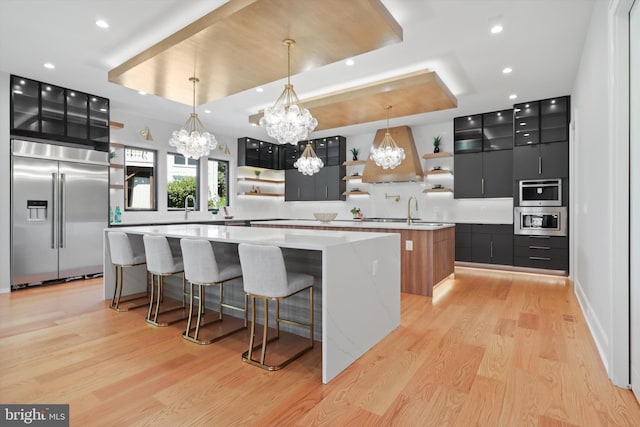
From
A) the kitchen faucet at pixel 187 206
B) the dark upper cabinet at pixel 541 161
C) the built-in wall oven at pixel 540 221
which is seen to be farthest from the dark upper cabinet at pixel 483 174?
the kitchen faucet at pixel 187 206

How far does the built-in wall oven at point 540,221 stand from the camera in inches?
213

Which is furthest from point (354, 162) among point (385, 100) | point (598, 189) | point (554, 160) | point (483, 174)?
point (598, 189)

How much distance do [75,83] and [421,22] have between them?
478 centimetres

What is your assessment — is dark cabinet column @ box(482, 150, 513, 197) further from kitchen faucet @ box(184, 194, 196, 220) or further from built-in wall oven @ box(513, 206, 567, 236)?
kitchen faucet @ box(184, 194, 196, 220)

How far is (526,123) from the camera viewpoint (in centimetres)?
573

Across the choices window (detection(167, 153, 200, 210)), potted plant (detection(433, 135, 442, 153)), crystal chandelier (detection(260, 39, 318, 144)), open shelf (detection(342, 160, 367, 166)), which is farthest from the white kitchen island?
open shelf (detection(342, 160, 367, 166))

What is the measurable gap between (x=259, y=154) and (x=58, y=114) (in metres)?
4.31

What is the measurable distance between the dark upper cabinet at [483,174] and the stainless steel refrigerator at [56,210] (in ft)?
21.1

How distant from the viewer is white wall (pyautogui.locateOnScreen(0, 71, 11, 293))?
450 centimetres

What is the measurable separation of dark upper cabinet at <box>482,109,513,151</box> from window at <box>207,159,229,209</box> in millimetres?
5765

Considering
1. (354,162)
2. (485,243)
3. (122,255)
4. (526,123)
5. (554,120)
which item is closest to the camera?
(122,255)

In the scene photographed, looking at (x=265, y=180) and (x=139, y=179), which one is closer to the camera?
(x=139, y=179)

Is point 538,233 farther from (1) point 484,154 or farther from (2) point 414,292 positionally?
(2) point 414,292

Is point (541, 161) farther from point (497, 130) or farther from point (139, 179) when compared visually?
point (139, 179)
